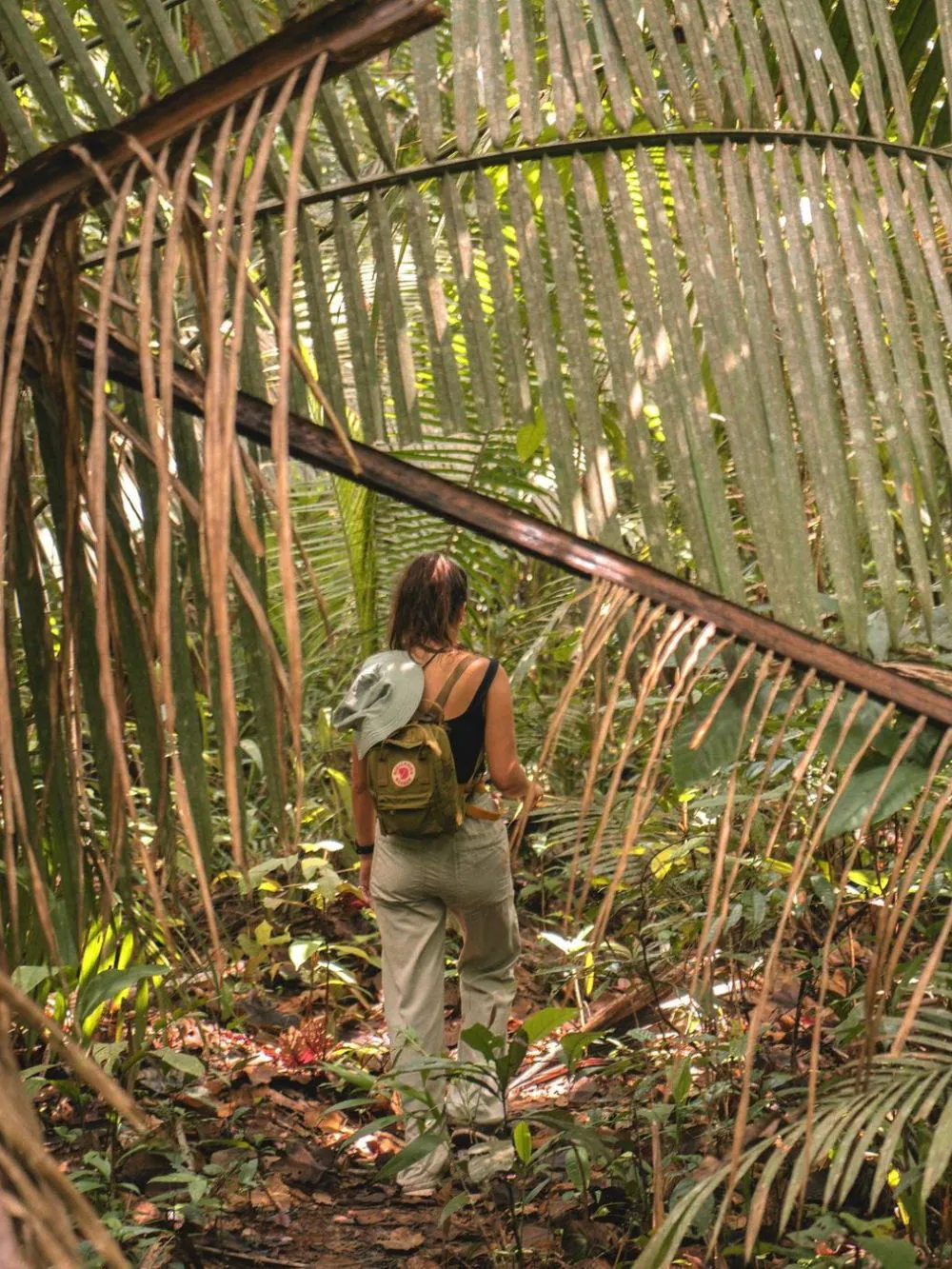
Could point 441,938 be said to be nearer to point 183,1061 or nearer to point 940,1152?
point 183,1061

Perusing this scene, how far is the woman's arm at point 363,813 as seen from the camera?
3.64m

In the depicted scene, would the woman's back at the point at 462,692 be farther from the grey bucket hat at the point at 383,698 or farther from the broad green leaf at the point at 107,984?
the broad green leaf at the point at 107,984

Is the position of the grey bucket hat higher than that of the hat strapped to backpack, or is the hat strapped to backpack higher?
the grey bucket hat

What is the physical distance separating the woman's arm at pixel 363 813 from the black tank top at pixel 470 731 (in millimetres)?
284

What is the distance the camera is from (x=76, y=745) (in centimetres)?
130

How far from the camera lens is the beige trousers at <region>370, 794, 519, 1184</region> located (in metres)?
3.53

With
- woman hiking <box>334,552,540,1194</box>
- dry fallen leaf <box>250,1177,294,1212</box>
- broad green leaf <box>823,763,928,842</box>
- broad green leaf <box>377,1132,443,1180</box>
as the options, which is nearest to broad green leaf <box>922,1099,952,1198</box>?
broad green leaf <box>823,763,928,842</box>

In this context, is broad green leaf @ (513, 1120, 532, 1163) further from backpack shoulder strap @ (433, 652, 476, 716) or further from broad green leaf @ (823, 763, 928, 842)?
broad green leaf @ (823, 763, 928, 842)

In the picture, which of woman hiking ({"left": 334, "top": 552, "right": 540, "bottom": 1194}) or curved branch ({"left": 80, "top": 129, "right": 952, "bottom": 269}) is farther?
woman hiking ({"left": 334, "top": 552, "right": 540, "bottom": 1194})

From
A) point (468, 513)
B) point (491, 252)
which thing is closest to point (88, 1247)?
point (468, 513)

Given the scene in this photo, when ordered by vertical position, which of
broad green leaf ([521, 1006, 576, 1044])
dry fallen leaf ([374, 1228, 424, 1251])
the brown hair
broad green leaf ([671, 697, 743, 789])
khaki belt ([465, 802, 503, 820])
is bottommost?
dry fallen leaf ([374, 1228, 424, 1251])

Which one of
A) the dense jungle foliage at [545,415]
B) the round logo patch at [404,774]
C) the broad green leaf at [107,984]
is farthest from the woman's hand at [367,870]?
the dense jungle foliage at [545,415]

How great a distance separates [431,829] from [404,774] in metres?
0.17

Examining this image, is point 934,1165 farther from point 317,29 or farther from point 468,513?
point 317,29
